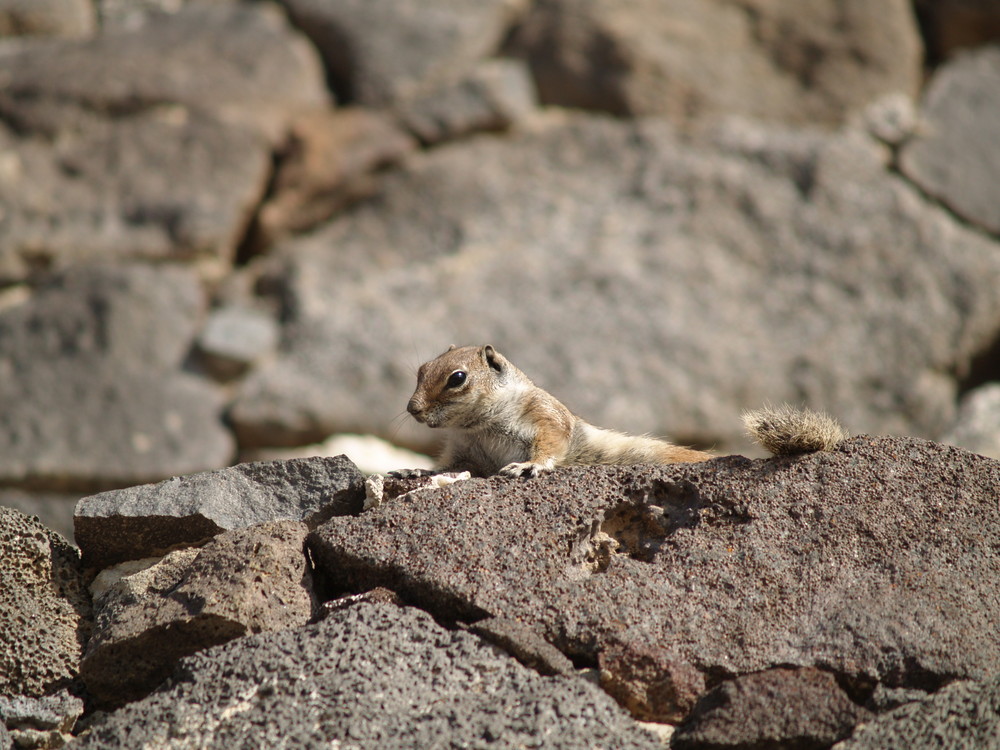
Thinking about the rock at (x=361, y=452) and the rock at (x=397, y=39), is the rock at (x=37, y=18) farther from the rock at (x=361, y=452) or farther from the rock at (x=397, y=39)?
the rock at (x=361, y=452)

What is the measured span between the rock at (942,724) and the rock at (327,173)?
10.2 meters

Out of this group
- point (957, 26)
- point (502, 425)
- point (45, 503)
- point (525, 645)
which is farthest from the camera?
point (957, 26)

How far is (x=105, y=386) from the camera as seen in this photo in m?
12.0

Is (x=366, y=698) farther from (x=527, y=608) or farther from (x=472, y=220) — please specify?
(x=472, y=220)

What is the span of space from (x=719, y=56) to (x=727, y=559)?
10653 millimetres

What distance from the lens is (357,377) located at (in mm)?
11797

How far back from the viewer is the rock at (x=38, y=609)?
4430 millimetres

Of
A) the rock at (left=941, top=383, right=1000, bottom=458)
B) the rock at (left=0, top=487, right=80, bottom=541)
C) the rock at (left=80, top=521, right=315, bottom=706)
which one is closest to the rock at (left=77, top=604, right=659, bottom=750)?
the rock at (left=80, top=521, right=315, bottom=706)

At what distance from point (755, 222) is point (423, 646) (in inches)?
371

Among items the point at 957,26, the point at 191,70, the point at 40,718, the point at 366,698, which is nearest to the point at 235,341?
the point at 191,70

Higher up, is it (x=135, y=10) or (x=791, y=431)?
(x=791, y=431)

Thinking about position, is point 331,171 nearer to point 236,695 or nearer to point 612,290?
point 612,290

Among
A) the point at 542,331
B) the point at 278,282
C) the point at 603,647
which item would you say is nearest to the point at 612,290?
the point at 542,331

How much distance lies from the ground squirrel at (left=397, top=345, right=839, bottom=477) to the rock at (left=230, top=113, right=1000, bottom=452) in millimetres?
5010
